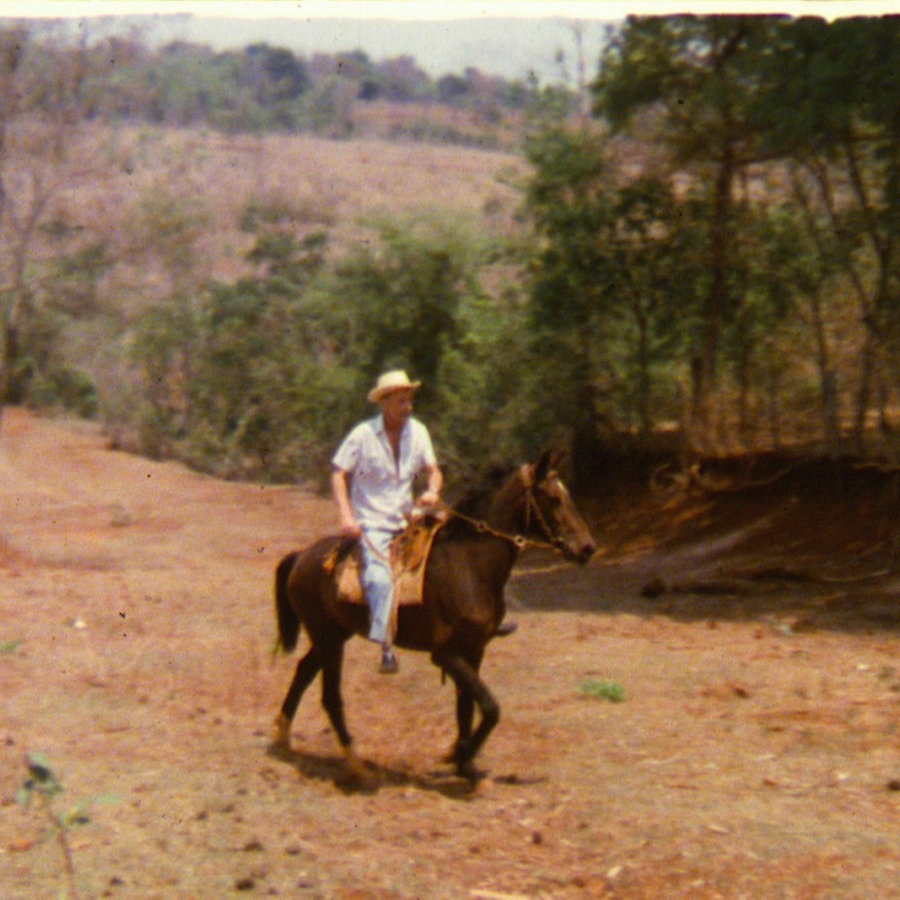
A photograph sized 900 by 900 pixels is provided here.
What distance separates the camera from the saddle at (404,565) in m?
8.45

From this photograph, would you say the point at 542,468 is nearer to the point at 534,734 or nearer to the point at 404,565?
the point at 404,565


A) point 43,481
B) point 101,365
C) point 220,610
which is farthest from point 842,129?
point 101,365

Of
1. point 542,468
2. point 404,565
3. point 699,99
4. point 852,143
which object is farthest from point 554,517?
point 699,99

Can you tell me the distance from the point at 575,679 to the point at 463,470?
13.0m

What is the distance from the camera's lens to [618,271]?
2117 cm

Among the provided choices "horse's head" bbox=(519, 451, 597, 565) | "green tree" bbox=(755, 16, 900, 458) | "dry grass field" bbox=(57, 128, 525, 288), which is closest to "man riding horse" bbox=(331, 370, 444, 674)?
"horse's head" bbox=(519, 451, 597, 565)

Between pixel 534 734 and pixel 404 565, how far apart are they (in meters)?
1.72

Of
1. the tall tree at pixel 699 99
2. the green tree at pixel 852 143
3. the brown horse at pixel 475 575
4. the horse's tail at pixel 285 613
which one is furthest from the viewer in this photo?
the tall tree at pixel 699 99

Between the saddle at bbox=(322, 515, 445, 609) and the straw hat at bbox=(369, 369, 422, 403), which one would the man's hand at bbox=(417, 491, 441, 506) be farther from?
the straw hat at bbox=(369, 369, 422, 403)

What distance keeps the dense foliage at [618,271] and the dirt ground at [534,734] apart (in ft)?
6.80

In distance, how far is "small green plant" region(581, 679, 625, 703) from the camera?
10344 mm

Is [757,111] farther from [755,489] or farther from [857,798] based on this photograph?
[857,798]

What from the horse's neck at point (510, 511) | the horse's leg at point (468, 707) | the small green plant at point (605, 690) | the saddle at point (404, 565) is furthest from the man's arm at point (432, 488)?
the small green plant at point (605, 690)

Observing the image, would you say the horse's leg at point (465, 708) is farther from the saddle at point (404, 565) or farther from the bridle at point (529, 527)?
the bridle at point (529, 527)
